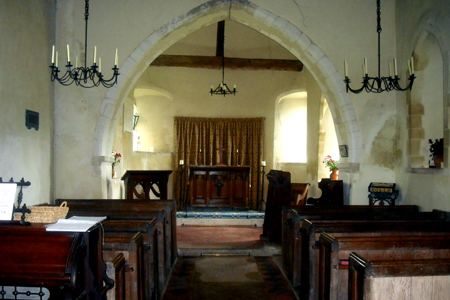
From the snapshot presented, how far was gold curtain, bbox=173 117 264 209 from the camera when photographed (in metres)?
9.65

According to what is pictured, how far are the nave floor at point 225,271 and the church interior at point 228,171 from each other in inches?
0.9

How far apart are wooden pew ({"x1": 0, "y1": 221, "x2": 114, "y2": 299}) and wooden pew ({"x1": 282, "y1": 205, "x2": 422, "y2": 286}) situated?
1840 mm

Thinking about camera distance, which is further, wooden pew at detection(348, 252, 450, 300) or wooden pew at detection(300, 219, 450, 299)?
wooden pew at detection(300, 219, 450, 299)

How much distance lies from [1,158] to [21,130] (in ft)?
1.59

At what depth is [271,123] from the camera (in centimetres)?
970

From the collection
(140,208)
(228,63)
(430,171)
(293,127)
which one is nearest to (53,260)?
(140,208)

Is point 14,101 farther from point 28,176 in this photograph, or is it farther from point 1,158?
point 28,176

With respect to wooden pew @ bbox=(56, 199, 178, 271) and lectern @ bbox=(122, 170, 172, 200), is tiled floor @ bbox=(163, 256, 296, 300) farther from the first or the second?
lectern @ bbox=(122, 170, 172, 200)

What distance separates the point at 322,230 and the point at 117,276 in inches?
58.4

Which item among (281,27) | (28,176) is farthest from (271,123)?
(28,176)

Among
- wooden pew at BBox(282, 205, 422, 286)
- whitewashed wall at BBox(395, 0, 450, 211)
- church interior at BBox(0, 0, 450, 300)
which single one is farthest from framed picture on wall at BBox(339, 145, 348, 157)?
wooden pew at BBox(282, 205, 422, 286)

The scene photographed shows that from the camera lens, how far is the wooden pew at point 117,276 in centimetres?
205

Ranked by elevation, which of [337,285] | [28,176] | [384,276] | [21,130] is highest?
[21,130]

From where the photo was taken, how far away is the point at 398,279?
1.75m
